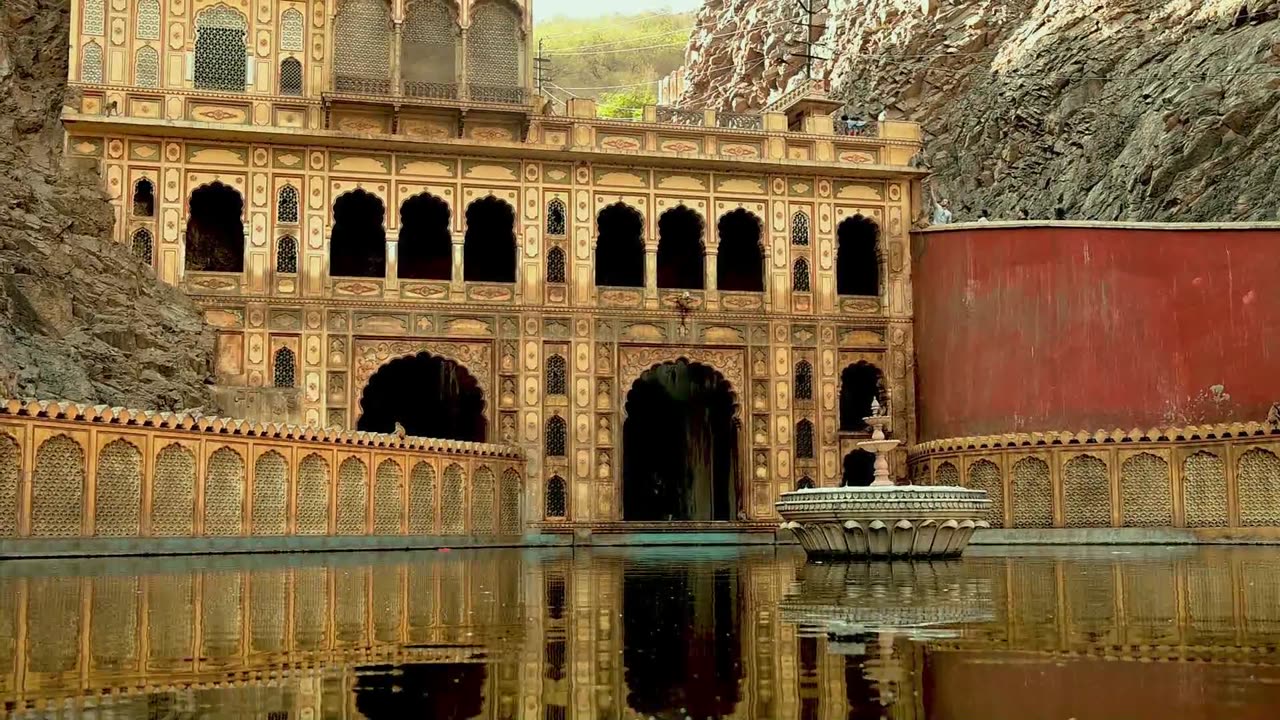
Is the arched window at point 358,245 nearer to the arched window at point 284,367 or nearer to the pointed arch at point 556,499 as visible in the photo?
the arched window at point 284,367

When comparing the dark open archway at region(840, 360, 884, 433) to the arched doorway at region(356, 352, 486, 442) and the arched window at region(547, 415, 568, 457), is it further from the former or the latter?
the arched doorway at region(356, 352, 486, 442)

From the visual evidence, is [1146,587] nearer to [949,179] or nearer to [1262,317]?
[1262,317]

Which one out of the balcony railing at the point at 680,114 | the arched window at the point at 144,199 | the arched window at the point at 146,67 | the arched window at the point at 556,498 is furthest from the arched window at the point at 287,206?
the balcony railing at the point at 680,114

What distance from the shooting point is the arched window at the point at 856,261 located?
30.8 m

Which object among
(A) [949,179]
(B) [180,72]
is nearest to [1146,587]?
(B) [180,72]

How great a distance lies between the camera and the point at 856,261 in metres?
31.8

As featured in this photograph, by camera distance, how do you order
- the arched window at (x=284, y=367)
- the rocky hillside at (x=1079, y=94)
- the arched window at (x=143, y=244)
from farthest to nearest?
1. the rocky hillside at (x=1079, y=94)
2. the arched window at (x=284, y=367)
3. the arched window at (x=143, y=244)

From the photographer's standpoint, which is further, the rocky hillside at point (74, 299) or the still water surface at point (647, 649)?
the rocky hillside at point (74, 299)

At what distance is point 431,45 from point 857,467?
466 inches

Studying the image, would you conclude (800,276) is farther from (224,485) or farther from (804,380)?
(224,485)

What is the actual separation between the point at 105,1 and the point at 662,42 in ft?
261

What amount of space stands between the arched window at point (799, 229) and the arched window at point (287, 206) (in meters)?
9.72

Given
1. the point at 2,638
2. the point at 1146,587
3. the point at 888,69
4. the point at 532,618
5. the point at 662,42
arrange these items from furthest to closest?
the point at 662,42, the point at 888,69, the point at 1146,587, the point at 532,618, the point at 2,638

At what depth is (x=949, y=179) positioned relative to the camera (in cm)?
4328
